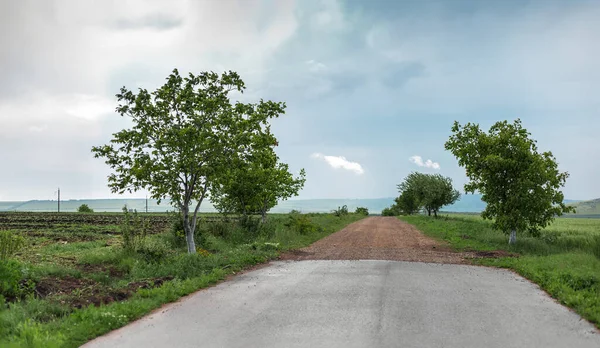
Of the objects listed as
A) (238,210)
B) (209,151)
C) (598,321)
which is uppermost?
(209,151)

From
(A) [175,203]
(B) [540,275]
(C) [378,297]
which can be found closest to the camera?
(C) [378,297]

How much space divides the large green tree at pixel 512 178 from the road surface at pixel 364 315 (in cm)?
997

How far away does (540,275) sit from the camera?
40.8 ft

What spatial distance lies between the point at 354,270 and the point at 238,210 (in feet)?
47.7

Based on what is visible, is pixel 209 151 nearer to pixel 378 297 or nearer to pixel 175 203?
pixel 175 203

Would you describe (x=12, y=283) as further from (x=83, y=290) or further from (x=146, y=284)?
(x=146, y=284)

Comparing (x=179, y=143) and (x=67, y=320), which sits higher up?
(x=179, y=143)

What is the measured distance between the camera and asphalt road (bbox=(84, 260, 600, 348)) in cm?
674

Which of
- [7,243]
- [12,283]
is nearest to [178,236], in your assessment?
[7,243]

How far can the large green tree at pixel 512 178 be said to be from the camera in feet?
71.7

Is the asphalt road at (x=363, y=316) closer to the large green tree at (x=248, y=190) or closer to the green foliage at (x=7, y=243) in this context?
the green foliage at (x=7, y=243)

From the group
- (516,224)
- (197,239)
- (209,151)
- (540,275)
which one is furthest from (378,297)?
(516,224)

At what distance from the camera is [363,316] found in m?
8.00

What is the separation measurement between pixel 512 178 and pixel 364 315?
59.0 ft
